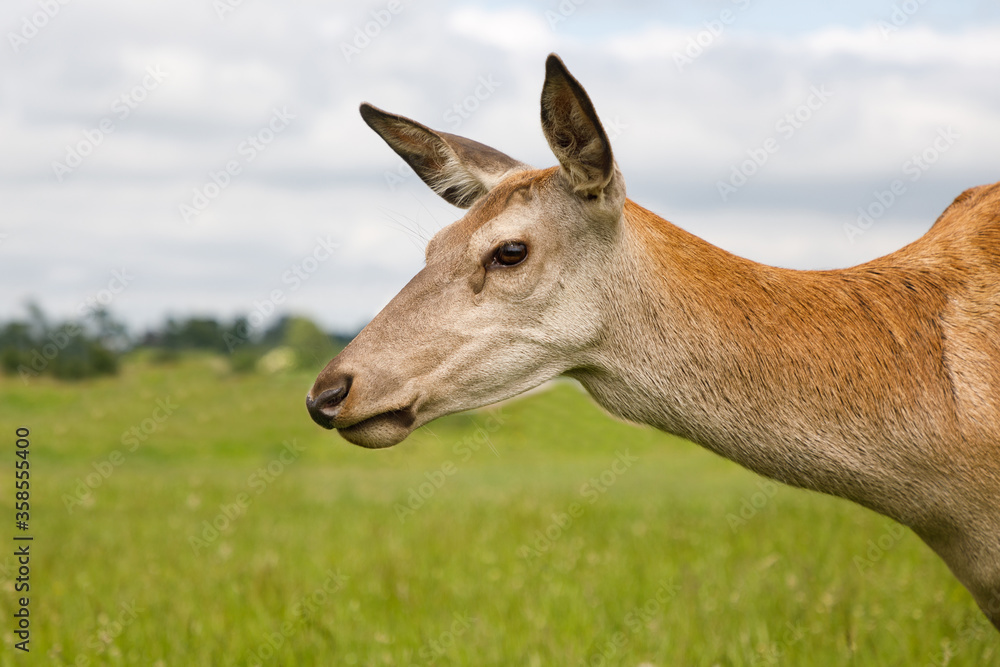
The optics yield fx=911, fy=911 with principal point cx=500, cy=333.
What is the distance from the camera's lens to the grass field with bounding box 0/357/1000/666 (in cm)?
509

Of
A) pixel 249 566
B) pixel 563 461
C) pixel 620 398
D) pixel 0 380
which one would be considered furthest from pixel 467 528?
pixel 0 380

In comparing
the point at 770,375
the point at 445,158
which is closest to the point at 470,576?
the point at 445,158

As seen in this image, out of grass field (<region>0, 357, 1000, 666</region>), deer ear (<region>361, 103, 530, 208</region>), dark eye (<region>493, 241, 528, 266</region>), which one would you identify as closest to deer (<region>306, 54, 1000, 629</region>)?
dark eye (<region>493, 241, 528, 266</region>)

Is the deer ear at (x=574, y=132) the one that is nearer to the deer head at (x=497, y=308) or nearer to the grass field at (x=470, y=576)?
the deer head at (x=497, y=308)

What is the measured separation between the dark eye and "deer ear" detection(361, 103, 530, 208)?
514mm

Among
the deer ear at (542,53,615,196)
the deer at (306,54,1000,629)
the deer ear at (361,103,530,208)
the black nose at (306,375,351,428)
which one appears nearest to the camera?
the deer ear at (542,53,615,196)

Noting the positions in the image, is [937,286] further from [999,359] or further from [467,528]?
[467,528]

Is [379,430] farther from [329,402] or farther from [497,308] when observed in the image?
[497,308]

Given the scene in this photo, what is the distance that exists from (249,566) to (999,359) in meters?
5.78

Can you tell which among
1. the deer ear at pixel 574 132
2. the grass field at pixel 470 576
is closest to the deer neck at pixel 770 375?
the deer ear at pixel 574 132

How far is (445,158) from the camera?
384 centimetres

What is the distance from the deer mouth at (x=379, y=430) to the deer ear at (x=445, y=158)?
1.12 meters

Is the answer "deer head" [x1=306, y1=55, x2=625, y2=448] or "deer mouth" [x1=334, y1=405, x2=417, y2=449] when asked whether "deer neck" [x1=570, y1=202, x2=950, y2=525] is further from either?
"deer mouth" [x1=334, y1=405, x2=417, y2=449]

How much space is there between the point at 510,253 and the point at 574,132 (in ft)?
1.63
